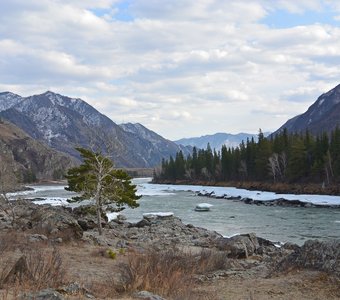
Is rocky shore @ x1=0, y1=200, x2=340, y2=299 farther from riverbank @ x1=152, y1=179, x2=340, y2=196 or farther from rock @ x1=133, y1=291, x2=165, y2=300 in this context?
riverbank @ x1=152, y1=179, x2=340, y2=196

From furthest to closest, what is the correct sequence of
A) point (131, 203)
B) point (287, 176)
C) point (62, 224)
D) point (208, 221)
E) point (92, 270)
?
1. point (287, 176)
2. point (208, 221)
3. point (131, 203)
4. point (62, 224)
5. point (92, 270)

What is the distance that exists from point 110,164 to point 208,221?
17.0 m

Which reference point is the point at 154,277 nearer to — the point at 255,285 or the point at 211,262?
the point at 255,285

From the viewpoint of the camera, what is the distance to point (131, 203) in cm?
3759

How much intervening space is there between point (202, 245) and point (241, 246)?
5186 millimetres

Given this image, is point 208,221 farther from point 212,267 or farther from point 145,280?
point 145,280

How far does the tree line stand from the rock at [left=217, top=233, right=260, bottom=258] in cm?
5967

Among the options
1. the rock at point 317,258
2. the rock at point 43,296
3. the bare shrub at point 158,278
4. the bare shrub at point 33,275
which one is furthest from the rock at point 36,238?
the rock at point 43,296

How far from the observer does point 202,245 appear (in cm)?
2755

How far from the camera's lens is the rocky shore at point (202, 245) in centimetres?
1361

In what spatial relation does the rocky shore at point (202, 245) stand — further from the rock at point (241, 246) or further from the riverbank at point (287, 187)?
the riverbank at point (287, 187)

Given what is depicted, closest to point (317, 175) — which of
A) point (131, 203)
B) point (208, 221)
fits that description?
point (208, 221)

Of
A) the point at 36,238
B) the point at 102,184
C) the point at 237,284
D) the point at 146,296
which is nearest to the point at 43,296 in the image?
the point at 146,296

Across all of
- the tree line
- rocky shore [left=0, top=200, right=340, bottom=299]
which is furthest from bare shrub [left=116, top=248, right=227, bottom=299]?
the tree line
